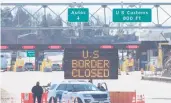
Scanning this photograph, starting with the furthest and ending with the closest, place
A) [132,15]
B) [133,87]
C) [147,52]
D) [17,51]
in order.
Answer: [17,51] < [147,52] < [133,87] < [132,15]

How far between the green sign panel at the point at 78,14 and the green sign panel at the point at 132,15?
85.5 inches

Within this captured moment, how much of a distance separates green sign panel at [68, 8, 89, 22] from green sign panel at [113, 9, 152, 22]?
7.12ft

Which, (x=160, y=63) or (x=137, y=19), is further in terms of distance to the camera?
(x=160, y=63)

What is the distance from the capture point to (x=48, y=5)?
45.6m

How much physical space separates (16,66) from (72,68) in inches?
2234

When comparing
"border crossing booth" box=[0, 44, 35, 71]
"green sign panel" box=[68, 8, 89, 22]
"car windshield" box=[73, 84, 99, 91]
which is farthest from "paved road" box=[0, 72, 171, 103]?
"border crossing booth" box=[0, 44, 35, 71]

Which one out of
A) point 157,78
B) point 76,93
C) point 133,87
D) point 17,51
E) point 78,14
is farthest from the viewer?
point 17,51

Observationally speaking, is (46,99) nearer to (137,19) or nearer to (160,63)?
(137,19)

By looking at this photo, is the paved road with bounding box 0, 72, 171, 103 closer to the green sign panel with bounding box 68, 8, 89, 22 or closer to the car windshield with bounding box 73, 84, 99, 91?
the green sign panel with bounding box 68, 8, 89, 22

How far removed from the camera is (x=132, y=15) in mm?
43875

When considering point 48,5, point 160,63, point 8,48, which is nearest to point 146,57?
point 160,63

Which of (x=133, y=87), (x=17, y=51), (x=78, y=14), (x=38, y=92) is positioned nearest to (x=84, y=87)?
(x=38, y=92)

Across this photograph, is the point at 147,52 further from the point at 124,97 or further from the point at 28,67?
the point at 124,97

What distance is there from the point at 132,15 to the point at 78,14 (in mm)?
4023
